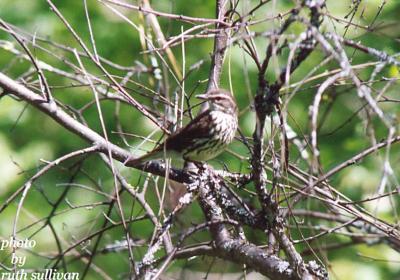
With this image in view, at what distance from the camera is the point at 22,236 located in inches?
213

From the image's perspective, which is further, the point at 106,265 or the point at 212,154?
the point at 106,265

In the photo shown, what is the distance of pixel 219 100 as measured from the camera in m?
3.35

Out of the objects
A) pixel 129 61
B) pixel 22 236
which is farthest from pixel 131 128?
pixel 22 236

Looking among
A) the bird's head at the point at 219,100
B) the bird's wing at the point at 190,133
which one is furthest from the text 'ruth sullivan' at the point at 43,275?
the bird's head at the point at 219,100

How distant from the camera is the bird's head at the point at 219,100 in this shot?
10.9 feet

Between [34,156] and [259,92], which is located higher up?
[34,156]

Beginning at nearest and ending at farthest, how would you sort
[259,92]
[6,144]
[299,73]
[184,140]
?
[259,92] → [184,140] → [299,73] → [6,144]

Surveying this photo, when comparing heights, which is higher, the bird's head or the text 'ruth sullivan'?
the bird's head

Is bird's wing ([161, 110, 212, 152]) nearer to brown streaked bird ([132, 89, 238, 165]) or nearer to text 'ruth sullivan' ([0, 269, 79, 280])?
brown streaked bird ([132, 89, 238, 165])

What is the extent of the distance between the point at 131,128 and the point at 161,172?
8.25 feet

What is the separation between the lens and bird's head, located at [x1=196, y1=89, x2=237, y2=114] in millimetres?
3330

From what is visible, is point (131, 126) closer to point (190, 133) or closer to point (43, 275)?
point (43, 275)

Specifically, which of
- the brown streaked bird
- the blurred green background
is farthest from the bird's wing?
the blurred green background

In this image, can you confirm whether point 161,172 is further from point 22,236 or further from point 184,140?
point 22,236
